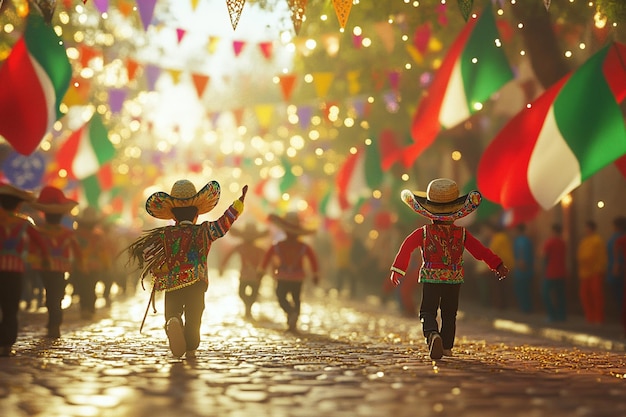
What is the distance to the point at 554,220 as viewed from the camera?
24.8 metres

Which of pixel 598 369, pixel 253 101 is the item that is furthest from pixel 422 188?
pixel 253 101

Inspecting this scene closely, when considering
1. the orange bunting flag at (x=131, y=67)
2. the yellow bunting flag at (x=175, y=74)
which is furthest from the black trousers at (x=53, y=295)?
the yellow bunting flag at (x=175, y=74)

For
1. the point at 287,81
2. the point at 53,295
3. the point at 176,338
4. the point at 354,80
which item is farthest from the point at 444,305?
the point at 354,80

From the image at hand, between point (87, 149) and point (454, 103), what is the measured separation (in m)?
9.25

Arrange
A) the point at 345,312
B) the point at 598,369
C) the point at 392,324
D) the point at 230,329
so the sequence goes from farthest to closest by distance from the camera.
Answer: the point at 345,312
the point at 392,324
the point at 230,329
the point at 598,369

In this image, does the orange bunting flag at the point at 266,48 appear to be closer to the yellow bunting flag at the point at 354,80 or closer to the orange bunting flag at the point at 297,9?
the yellow bunting flag at the point at 354,80

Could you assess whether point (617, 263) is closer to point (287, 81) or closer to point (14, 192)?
point (287, 81)

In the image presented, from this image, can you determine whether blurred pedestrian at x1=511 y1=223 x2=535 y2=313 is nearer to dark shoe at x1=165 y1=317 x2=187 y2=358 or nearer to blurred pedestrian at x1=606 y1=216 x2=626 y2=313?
blurred pedestrian at x1=606 y1=216 x2=626 y2=313

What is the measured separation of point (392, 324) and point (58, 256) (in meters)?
6.80

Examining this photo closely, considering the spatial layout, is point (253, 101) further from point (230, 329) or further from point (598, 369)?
point (598, 369)

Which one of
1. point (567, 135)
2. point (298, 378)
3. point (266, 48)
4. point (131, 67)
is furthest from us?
point (131, 67)

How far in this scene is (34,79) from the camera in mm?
17312

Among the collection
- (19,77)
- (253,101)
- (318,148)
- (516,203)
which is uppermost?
(253,101)

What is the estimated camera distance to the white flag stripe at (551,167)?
14477 millimetres
